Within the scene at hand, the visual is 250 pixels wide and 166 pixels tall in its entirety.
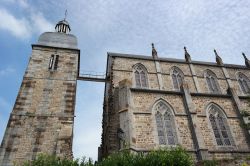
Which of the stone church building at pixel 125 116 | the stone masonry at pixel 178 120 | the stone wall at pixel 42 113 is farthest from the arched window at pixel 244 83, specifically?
the stone wall at pixel 42 113

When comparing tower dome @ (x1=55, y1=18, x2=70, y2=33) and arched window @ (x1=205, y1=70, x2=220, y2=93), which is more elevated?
tower dome @ (x1=55, y1=18, x2=70, y2=33)

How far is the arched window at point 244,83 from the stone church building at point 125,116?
6264mm

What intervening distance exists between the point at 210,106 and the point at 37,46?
1454 centimetres

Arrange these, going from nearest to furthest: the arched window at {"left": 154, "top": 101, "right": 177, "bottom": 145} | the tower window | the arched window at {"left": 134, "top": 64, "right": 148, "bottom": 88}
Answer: the arched window at {"left": 154, "top": 101, "right": 177, "bottom": 145} → the tower window → the arched window at {"left": 134, "top": 64, "right": 148, "bottom": 88}

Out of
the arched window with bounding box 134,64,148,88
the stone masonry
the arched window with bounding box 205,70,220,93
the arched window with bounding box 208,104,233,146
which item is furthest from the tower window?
the arched window with bounding box 205,70,220,93

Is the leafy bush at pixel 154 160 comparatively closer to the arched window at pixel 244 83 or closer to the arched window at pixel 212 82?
the arched window at pixel 212 82

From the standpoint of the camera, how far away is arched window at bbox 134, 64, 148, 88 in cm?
1976

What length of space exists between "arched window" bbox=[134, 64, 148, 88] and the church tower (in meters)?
5.18

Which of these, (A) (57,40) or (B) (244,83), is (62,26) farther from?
(B) (244,83)

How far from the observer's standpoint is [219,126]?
49.5ft

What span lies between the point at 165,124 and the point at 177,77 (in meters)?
7.87

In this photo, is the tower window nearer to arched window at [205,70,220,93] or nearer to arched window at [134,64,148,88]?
arched window at [134,64,148,88]

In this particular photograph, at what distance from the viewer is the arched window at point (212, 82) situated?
69.5 ft

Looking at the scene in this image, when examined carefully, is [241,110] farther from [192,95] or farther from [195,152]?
[195,152]
